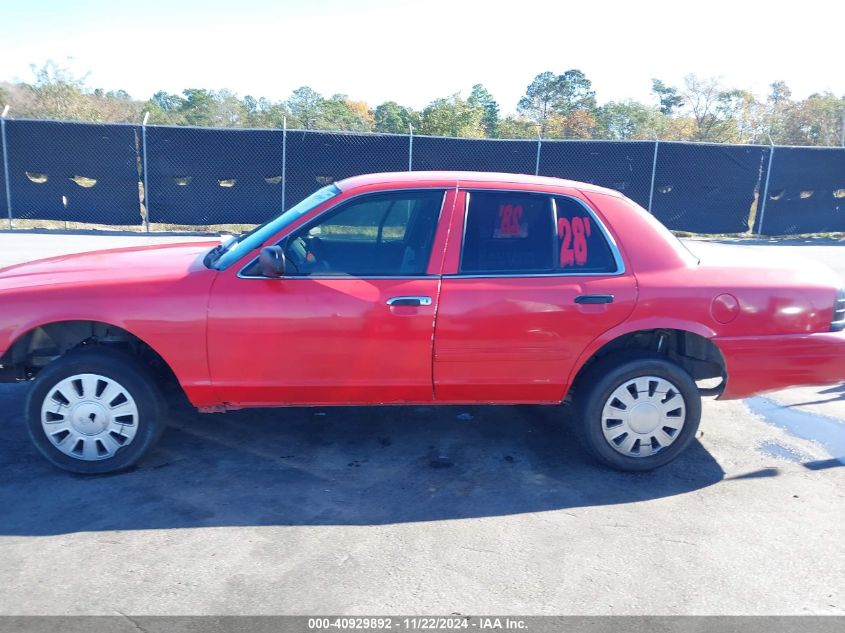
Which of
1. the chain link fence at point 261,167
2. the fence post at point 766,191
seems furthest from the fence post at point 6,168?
the fence post at point 766,191

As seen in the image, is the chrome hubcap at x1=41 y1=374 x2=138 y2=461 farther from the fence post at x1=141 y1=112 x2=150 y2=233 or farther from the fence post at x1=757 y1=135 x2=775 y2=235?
the fence post at x1=757 y1=135 x2=775 y2=235

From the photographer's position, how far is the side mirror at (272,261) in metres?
4.07

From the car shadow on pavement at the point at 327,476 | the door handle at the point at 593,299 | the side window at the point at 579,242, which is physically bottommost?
the car shadow on pavement at the point at 327,476

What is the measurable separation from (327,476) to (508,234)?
1823mm

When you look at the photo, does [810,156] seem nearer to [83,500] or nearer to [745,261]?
[745,261]

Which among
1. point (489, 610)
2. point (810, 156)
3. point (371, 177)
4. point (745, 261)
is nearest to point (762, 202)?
point (810, 156)

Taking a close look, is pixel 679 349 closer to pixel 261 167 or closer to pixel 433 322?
pixel 433 322

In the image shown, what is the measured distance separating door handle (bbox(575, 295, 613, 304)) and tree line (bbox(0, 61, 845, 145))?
725 inches

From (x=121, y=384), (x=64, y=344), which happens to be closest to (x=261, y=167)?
(x=64, y=344)

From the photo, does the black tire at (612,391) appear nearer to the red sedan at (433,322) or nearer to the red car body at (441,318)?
the red sedan at (433,322)

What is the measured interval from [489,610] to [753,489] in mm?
2098

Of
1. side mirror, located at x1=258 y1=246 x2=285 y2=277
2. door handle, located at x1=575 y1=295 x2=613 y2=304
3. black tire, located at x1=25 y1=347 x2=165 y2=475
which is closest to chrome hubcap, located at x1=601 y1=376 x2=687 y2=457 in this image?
door handle, located at x1=575 y1=295 x2=613 y2=304

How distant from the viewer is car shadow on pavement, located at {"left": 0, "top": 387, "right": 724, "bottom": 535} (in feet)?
12.7

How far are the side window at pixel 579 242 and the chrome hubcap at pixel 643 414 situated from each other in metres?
0.74
